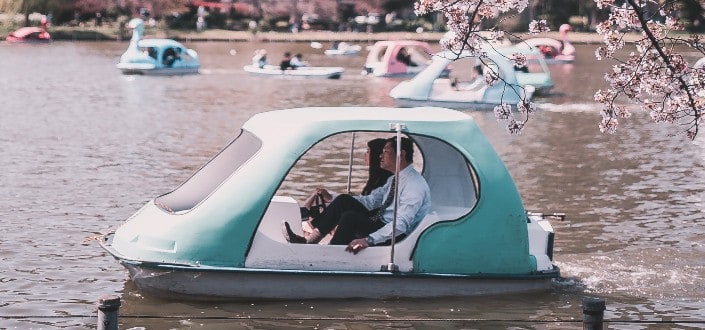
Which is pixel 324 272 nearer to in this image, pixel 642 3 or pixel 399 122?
pixel 399 122

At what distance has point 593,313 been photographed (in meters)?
8.07

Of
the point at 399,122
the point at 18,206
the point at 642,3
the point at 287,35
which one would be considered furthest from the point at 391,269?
the point at 287,35

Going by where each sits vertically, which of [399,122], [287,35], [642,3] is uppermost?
[642,3]

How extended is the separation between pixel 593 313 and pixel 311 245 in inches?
172

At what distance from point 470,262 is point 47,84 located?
35298 millimetres

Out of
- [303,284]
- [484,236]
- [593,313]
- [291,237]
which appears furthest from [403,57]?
[593,313]

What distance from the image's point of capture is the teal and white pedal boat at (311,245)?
39.0 feet

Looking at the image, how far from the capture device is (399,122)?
39.9ft

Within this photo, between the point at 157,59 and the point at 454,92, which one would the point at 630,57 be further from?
the point at 157,59

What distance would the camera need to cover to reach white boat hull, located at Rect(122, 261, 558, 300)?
11.9 metres

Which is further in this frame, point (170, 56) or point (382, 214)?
point (170, 56)

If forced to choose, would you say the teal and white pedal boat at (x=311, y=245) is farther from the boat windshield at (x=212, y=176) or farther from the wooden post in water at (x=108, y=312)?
the wooden post in water at (x=108, y=312)

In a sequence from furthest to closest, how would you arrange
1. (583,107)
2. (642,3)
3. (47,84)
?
1. (47,84)
2. (583,107)
3. (642,3)

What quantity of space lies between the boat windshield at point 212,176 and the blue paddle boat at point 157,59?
3753 centimetres
